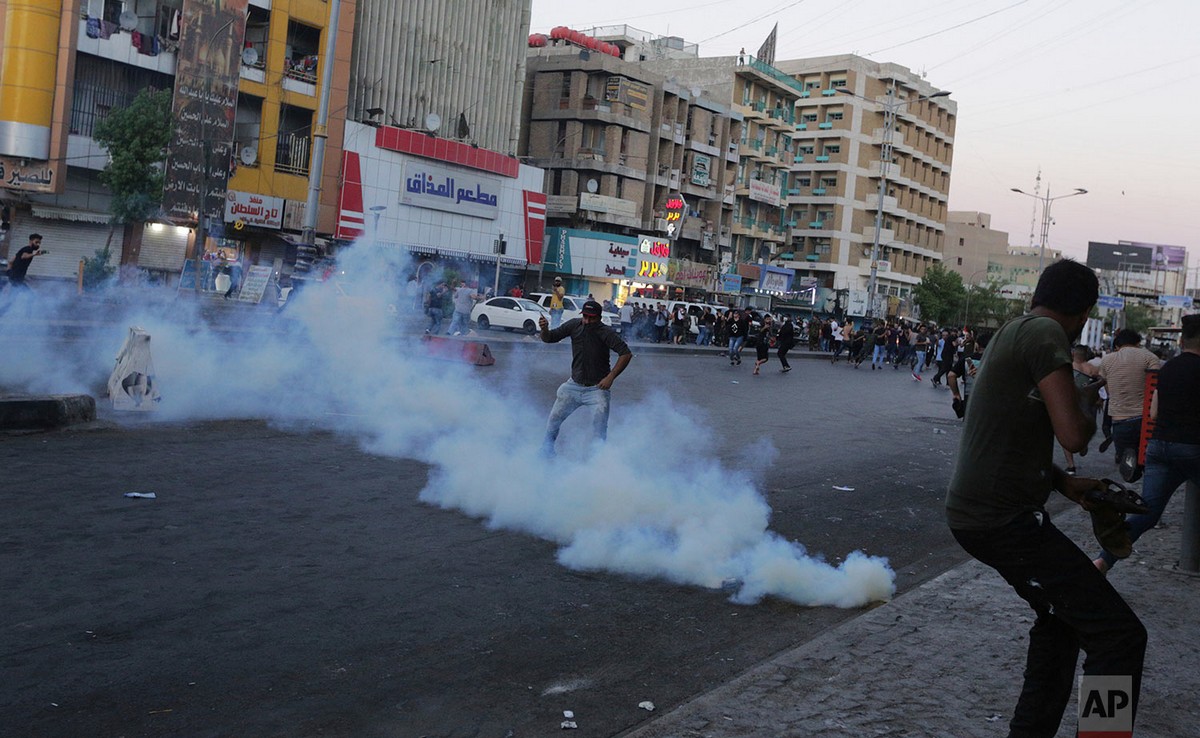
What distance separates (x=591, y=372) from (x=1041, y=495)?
615 cm

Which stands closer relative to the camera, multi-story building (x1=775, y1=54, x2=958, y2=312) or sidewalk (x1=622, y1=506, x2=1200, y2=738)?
sidewalk (x1=622, y1=506, x2=1200, y2=738)

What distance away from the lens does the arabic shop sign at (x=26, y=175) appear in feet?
105

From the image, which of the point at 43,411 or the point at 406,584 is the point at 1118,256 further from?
the point at 406,584

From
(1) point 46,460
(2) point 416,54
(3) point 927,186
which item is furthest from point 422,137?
(3) point 927,186

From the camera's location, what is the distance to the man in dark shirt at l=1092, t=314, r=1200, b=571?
253 inches

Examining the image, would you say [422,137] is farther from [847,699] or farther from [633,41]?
[847,699]

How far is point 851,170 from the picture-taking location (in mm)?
85125

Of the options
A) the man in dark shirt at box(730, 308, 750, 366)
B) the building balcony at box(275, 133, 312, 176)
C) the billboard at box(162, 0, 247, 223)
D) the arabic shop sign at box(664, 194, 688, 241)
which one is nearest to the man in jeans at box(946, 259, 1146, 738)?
the man in dark shirt at box(730, 308, 750, 366)

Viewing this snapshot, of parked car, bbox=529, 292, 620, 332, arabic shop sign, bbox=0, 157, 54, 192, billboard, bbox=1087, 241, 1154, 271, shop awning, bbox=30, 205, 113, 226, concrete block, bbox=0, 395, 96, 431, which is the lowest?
concrete block, bbox=0, 395, 96, 431

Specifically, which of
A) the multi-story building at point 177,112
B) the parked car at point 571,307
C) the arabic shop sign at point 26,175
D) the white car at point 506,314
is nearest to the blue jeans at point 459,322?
the white car at point 506,314

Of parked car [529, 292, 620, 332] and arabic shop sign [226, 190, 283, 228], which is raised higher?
arabic shop sign [226, 190, 283, 228]

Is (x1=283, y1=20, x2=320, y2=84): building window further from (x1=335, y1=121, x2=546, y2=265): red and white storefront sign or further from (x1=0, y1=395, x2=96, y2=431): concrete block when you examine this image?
(x1=0, y1=395, x2=96, y2=431): concrete block

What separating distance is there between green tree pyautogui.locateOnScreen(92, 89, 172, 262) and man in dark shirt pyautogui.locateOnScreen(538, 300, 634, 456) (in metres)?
27.8

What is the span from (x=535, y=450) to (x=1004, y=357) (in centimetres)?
680
